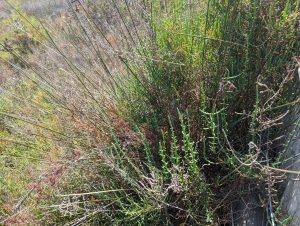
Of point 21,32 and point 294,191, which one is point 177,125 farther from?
point 21,32

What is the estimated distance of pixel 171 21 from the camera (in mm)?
1792

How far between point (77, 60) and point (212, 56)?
41.1 inches

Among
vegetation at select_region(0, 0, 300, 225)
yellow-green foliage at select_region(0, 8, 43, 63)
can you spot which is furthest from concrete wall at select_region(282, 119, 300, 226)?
yellow-green foliage at select_region(0, 8, 43, 63)

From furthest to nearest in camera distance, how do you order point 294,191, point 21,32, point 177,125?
point 21,32 < point 177,125 < point 294,191

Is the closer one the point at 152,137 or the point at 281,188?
the point at 281,188

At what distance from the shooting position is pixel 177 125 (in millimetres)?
1618

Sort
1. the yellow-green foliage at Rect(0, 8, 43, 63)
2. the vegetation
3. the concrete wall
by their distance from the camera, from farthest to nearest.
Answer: the yellow-green foliage at Rect(0, 8, 43, 63), the vegetation, the concrete wall

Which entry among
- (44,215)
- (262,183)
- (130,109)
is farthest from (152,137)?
(44,215)

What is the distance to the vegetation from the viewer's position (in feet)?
4.57

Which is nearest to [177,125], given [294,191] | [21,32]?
[294,191]

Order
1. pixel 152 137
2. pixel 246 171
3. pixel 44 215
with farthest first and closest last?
pixel 44 215, pixel 152 137, pixel 246 171

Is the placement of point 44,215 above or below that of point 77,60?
below

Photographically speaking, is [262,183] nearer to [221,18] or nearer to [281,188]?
[281,188]

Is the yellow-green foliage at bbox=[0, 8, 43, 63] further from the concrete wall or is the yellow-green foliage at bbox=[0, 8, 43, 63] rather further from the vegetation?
the concrete wall
